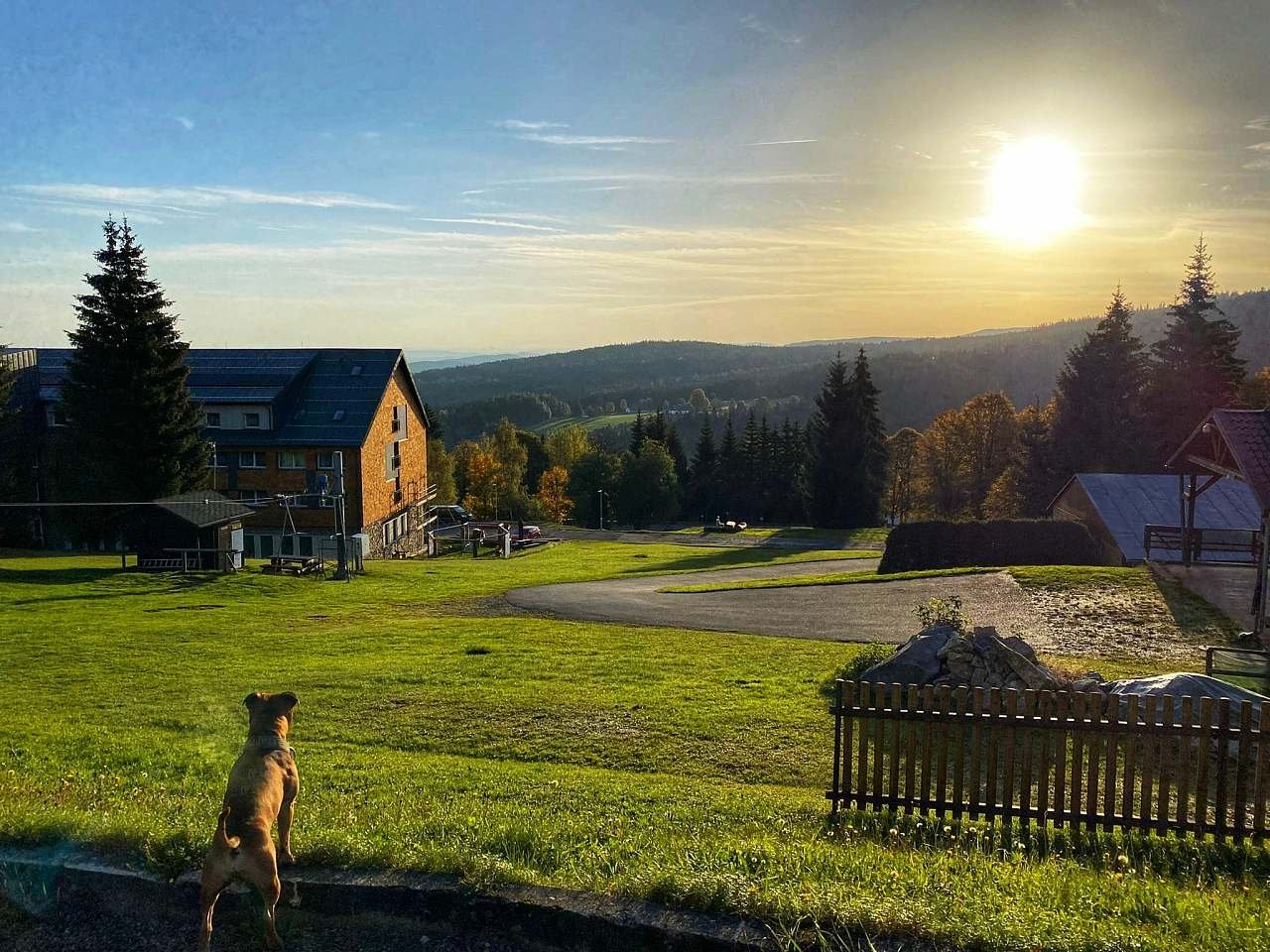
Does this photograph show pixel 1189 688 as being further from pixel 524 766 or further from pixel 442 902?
pixel 442 902

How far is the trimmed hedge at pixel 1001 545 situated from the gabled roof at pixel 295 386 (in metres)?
31.2

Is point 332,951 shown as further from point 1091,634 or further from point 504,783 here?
point 1091,634

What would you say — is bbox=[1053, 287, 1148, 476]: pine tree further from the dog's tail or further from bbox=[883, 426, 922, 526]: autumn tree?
the dog's tail

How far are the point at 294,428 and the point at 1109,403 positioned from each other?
50761 millimetres

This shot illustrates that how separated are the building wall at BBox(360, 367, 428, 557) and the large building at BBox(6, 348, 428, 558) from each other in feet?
0.40

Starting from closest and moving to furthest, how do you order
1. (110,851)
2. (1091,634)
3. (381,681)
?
(110,851), (381,681), (1091,634)

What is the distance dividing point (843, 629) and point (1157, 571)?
12.4 m

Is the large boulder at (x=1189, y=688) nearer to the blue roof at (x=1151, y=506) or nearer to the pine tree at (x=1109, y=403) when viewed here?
the blue roof at (x=1151, y=506)

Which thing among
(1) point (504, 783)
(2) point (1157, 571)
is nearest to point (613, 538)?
(2) point (1157, 571)

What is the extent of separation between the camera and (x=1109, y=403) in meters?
56.4

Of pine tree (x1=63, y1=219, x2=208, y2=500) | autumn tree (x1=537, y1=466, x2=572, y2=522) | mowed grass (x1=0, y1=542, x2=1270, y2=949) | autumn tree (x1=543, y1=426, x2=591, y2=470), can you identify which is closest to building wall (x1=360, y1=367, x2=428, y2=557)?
pine tree (x1=63, y1=219, x2=208, y2=500)

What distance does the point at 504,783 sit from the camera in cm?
984

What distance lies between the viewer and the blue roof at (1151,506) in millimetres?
33688

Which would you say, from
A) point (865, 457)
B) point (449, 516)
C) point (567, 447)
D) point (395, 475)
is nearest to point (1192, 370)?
point (865, 457)
